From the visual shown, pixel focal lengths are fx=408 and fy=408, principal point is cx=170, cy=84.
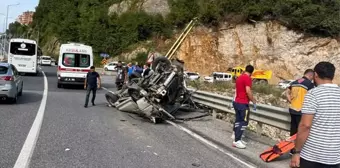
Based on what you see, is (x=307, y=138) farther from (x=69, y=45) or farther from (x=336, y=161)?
(x=69, y=45)

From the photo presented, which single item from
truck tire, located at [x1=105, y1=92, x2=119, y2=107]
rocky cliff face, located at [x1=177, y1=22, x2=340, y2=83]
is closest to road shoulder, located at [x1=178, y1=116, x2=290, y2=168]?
truck tire, located at [x1=105, y1=92, x2=119, y2=107]

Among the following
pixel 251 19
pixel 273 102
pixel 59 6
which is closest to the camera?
pixel 273 102

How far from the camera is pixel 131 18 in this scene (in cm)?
6184

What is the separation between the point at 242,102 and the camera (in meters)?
8.81

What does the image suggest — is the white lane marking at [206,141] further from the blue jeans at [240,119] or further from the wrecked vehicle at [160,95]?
the wrecked vehicle at [160,95]

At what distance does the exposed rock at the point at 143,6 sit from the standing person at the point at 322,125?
56.7m

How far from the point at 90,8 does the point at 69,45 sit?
51.7 metres

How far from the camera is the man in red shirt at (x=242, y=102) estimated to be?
8688 mm

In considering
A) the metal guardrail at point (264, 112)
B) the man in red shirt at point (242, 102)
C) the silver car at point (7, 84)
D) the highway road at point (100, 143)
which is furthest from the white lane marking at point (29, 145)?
the metal guardrail at point (264, 112)

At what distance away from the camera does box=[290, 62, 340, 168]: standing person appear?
3814 mm

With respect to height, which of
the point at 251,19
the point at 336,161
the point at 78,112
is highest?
the point at 251,19

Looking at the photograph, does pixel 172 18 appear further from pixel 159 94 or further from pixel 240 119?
pixel 240 119

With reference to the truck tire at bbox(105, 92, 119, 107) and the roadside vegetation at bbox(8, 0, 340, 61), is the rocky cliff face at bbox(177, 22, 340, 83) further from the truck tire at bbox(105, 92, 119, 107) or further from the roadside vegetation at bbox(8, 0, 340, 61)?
the truck tire at bbox(105, 92, 119, 107)

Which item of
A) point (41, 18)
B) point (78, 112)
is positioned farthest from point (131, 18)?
point (41, 18)
